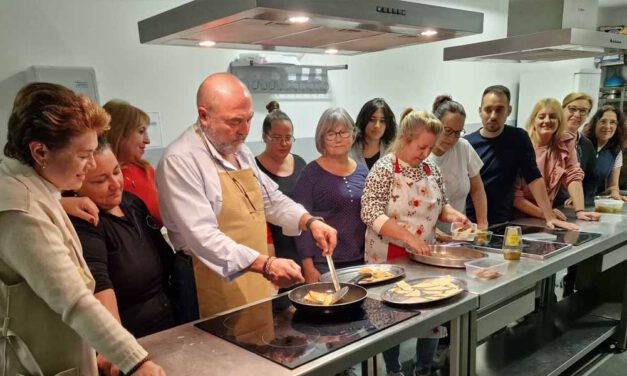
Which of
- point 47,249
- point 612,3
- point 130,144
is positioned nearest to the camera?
point 47,249

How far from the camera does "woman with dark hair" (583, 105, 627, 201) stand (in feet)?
11.1

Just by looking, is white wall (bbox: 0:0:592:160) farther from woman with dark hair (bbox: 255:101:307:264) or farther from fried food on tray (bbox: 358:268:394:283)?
fried food on tray (bbox: 358:268:394:283)

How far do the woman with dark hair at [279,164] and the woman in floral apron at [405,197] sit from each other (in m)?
0.50

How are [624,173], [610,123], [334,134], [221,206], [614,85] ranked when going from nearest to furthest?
[221,206] < [334,134] < [610,123] < [624,173] < [614,85]

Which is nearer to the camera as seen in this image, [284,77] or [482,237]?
[482,237]

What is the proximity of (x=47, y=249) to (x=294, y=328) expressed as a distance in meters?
0.70

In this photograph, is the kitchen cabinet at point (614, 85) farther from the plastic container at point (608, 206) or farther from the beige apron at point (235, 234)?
the beige apron at point (235, 234)

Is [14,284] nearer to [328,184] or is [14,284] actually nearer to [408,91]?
[328,184]

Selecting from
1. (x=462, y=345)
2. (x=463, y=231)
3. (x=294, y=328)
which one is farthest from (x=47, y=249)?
(x=463, y=231)

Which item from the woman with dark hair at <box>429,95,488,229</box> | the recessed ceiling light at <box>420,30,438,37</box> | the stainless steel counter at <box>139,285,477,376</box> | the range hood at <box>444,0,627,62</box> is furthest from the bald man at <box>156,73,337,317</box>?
the range hood at <box>444,0,627,62</box>

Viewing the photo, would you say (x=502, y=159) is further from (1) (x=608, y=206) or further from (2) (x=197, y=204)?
(2) (x=197, y=204)

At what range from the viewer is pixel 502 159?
267 centimetres

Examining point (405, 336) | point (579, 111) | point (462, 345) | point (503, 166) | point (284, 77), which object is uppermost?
point (284, 77)

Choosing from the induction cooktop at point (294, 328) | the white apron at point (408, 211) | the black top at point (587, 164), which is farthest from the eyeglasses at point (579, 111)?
the induction cooktop at point (294, 328)
